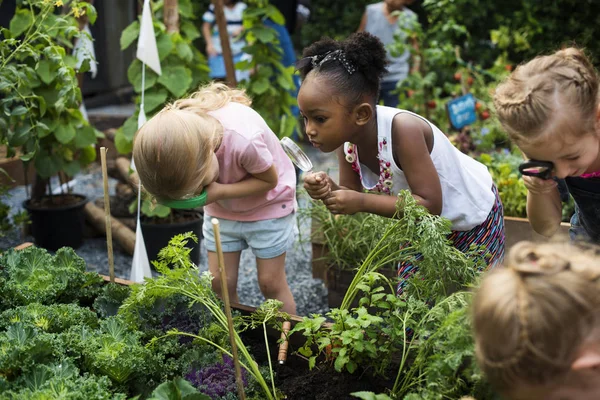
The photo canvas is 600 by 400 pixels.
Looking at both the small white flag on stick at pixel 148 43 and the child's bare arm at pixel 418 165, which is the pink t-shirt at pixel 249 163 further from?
the small white flag on stick at pixel 148 43

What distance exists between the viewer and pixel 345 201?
2078mm

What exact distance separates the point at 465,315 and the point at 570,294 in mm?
385

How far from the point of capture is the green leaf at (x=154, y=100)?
11.6 feet

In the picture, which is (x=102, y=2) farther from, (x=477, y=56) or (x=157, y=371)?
(x=157, y=371)

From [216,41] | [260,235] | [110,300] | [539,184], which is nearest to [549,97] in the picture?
[539,184]

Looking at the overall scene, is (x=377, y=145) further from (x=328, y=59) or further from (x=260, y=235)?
(x=260, y=235)

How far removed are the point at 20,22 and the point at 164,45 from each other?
0.75m

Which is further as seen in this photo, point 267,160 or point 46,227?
point 46,227

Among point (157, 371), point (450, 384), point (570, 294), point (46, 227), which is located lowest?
point (46, 227)

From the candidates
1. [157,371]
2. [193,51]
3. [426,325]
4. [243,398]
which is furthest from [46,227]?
[426,325]

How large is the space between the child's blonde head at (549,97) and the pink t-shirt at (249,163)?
0.93m

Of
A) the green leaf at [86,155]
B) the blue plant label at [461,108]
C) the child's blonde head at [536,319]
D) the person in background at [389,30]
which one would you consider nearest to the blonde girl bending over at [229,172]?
the child's blonde head at [536,319]

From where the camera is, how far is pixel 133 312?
1.93m

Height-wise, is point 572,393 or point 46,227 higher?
point 572,393
